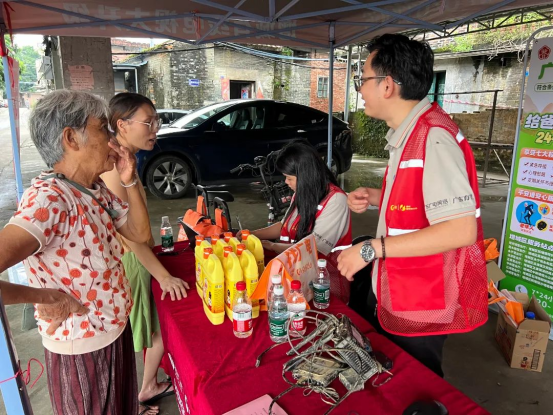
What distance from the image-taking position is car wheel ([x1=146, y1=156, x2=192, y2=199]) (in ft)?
19.6

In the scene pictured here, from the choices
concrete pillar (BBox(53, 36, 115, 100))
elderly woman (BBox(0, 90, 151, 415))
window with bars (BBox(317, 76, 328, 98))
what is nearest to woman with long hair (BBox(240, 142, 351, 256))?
elderly woman (BBox(0, 90, 151, 415))

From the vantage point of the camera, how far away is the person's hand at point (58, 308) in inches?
41.2

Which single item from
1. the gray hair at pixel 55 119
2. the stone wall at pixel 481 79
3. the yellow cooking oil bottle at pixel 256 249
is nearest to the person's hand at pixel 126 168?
the gray hair at pixel 55 119

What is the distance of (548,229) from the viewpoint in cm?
256

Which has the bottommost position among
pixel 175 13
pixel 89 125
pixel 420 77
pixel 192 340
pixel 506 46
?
pixel 192 340

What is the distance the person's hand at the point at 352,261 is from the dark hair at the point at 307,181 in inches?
30.2

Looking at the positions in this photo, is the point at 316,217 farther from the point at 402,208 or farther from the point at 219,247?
the point at 402,208

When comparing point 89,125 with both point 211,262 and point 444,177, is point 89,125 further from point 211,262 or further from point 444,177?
point 444,177

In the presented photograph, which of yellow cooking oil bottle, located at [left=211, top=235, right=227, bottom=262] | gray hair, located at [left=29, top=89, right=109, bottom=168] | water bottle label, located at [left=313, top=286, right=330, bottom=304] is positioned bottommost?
water bottle label, located at [left=313, top=286, right=330, bottom=304]

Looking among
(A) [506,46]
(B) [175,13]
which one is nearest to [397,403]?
(B) [175,13]

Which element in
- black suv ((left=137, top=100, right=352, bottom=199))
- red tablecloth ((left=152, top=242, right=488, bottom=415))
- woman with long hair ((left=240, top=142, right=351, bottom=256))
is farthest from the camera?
black suv ((left=137, top=100, right=352, bottom=199))

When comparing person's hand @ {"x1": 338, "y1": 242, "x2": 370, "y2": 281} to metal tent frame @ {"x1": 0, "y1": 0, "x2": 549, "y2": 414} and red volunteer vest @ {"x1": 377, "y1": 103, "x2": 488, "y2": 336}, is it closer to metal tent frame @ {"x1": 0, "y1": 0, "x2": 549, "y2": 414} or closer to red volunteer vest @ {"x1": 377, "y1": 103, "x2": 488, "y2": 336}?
red volunteer vest @ {"x1": 377, "y1": 103, "x2": 488, "y2": 336}

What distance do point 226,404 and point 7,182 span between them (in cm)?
891

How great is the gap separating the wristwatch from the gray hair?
923 mm
